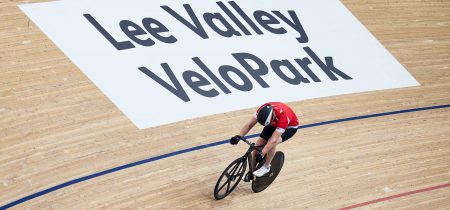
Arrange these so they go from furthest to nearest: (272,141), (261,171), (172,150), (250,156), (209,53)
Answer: (209,53) < (172,150) < (261,171) < (250,156) < (272,141)

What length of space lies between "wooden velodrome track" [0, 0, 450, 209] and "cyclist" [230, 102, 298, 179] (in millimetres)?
580

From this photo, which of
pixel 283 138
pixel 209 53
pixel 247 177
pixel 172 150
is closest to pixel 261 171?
pixel 247 177

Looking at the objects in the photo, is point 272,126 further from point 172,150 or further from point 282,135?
point 172,150

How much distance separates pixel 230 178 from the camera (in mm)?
3609

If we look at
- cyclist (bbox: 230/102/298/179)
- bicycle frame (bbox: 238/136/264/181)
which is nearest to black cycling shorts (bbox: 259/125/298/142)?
cyclist (bbox: 230/102/298/179)

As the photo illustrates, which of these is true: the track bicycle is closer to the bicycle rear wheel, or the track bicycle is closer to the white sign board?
the bicycle rear wheel

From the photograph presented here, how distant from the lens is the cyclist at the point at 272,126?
127 inches

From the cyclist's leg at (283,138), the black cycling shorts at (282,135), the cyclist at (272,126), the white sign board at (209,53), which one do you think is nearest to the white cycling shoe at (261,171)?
the cyclist at (272,126)

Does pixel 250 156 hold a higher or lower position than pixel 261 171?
higher

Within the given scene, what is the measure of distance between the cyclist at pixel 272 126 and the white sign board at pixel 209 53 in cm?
136

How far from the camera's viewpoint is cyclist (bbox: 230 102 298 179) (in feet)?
10.6

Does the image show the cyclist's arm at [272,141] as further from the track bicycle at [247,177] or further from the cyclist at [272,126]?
the track bicycle at [247,177]

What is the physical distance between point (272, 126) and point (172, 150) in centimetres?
128

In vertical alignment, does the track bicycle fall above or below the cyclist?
below
